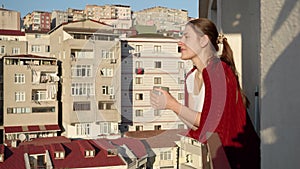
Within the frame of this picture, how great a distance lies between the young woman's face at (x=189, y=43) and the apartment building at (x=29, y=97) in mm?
8825

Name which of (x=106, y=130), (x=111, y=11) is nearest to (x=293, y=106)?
(x=106, y=130)

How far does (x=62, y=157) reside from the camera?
17.9ft

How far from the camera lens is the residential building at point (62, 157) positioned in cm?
516

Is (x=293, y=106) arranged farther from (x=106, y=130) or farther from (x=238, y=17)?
(x=106, y=130)

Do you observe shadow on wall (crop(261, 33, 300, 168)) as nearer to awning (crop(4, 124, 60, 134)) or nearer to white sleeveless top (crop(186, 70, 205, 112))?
white sleeveless top (crop(186, 70, 205, 112))

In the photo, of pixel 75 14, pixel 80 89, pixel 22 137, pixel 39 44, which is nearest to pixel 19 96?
pixel 22 137

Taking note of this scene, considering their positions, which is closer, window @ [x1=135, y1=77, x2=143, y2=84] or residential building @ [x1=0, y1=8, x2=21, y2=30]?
window @ [x1=135, y1=77, x2=143, y2=84]

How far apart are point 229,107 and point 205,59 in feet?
0.29

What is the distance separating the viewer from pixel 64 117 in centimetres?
937

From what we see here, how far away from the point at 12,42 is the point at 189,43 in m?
10.5

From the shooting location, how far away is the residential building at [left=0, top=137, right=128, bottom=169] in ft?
16.9

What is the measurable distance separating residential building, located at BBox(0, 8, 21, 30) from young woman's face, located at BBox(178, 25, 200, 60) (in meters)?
12.0

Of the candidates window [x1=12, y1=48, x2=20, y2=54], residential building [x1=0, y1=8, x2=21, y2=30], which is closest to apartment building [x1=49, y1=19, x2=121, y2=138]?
window [x1=12, y1=48, x2=20, y2=54]

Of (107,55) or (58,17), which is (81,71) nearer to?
(107,55)
